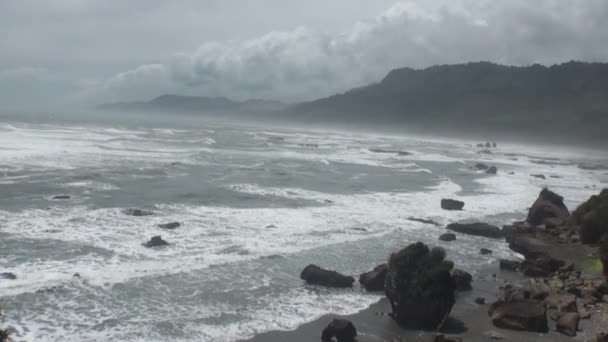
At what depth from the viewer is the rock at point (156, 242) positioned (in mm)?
22953

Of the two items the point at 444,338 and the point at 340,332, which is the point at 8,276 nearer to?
the point at 340,332

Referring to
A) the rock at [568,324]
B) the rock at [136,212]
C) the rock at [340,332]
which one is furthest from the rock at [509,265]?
the rock at [136,212]

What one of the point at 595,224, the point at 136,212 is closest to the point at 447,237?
the point at 595,224

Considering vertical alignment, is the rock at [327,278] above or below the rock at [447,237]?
below

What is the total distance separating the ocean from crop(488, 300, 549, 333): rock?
4355 millimetres

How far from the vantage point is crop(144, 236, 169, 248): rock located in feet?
75.3

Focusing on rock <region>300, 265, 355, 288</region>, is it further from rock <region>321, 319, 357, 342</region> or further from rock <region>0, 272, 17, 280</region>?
rock <region>0, 272, 17, 280</region>

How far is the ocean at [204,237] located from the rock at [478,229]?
2.58 feet

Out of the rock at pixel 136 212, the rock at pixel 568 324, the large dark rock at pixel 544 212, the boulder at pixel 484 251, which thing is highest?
the large dark rock at pixel 544 212

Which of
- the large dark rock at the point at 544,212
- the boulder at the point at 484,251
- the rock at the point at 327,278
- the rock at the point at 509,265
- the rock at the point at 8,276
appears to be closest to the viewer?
the rock at the point at 8,276

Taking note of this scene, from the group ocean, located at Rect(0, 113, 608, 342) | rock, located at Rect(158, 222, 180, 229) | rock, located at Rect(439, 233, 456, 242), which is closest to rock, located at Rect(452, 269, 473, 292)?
ocean, located at Rect(0, 113, 608, 342)

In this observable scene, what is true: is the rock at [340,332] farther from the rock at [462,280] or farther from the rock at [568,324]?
the rock at [462,280]

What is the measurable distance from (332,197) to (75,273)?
22.3m

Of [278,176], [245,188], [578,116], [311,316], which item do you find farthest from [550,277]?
[578,116]
